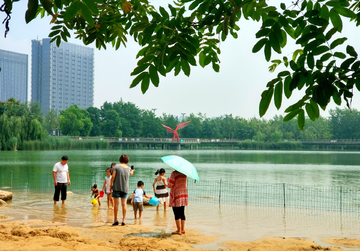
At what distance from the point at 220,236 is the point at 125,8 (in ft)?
20.2

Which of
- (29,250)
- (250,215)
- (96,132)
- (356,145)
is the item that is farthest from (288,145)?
(29,250)

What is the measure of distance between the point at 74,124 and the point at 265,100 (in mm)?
113227

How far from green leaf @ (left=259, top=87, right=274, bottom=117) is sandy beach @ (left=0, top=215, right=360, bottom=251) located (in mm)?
4482

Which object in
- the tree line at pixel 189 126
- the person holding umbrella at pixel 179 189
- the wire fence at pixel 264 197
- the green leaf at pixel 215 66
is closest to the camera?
the green leaf at pixel 215 66

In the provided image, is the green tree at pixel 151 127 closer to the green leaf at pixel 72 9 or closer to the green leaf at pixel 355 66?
the green leaf at pixel 355 66

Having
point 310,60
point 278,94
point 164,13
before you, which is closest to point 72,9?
point 164,13

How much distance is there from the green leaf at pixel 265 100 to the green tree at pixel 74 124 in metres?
113

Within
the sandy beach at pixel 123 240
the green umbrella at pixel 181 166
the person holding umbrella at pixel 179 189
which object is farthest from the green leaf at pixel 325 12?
the person holding umbrella at pixel 179 189

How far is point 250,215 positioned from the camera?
40.5 feet

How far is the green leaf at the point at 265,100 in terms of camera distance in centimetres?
291

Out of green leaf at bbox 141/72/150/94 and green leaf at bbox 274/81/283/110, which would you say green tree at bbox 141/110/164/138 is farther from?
green leaf at bbox 274/81/283/110

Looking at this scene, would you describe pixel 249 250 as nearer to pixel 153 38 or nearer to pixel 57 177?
pixel 153 38

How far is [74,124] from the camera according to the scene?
112 meters

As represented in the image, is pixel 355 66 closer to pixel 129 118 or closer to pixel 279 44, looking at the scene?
pixel 279 44
